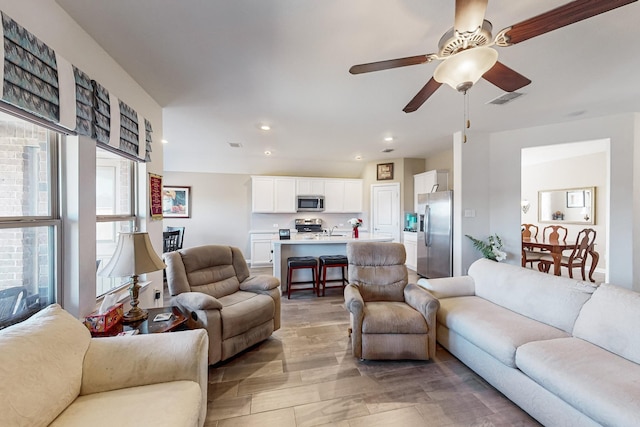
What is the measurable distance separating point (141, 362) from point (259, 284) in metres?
1.43

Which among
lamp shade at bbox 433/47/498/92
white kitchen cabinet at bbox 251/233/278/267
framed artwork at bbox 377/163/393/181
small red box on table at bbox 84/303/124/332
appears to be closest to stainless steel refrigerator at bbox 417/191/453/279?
framed artwork at bbox 377/163/393/181

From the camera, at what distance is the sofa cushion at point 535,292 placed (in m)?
1.87

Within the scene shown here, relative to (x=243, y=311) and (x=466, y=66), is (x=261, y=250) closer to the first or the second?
(x=243, y=311)

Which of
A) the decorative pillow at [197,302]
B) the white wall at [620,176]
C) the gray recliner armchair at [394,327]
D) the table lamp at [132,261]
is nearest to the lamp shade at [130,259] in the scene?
the table lamp at [132,261]

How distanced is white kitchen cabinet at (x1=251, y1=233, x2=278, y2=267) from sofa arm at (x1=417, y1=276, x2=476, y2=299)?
4192 mm

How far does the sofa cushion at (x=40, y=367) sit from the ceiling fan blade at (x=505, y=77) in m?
2.80

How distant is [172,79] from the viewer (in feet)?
7.90

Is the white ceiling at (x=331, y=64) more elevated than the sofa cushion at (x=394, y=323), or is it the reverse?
the white ceiling at (x=331, y=64)

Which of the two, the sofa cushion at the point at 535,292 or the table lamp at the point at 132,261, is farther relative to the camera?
the sofa cushion at the point at 535,292

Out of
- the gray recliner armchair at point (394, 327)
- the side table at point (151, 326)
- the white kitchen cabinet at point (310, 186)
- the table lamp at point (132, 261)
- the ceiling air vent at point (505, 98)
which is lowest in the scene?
the gray recliner armchair at point (394, 327)

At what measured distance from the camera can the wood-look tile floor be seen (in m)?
1.61

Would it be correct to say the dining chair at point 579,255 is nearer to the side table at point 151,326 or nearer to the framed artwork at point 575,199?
the framed artwork at point 575,199

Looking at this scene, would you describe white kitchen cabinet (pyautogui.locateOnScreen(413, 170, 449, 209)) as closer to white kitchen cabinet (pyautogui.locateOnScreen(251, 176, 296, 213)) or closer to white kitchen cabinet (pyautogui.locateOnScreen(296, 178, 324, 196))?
white kitchen cabinet (pyautogui.locateOnScreen(296, 178, 324, 196))

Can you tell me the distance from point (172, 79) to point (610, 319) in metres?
3.93
